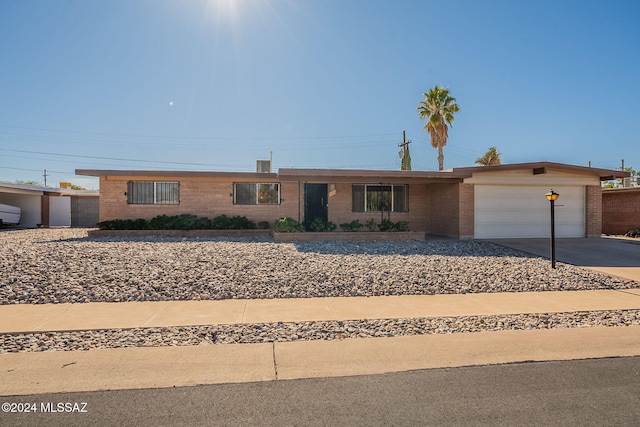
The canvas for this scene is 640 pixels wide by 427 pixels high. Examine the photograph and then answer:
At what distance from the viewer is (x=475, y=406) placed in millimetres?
3301

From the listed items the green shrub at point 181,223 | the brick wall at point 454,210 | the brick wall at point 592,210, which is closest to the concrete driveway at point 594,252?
the brick wall at point 592,210

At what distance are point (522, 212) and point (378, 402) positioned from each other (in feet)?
49.2

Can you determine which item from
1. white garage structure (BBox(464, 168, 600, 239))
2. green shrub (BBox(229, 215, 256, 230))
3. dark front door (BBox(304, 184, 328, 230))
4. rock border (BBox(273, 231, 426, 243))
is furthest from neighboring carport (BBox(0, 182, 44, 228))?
white garage structure (BBox(464, 168, 600, 239))

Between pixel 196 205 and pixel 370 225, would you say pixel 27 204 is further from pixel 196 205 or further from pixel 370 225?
pixel 370 225

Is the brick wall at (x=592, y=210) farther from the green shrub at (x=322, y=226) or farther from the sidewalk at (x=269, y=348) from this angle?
the sidewalk at (x=269, y=348)

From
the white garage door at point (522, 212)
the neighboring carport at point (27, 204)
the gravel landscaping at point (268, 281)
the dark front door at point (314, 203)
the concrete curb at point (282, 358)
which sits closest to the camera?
the concrete curb at point (282, 358)

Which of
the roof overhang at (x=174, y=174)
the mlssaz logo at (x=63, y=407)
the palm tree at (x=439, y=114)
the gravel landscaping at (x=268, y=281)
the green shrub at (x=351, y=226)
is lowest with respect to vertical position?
the mlssaz logo at (x=63, y=407)

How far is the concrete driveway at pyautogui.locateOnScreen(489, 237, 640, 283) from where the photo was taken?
10175 millimetres

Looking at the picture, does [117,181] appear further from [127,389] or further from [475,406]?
[475,406]

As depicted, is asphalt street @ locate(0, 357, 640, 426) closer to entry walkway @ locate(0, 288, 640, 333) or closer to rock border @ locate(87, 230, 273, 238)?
entry walkway @ locate(0, 288, 640, 333)

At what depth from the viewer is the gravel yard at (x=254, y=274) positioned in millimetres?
7250

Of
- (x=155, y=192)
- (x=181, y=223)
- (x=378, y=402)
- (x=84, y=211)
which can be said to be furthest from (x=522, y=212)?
(x=84, y=211)

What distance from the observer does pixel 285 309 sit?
6395 mm

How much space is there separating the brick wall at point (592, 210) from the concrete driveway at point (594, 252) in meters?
0.63
